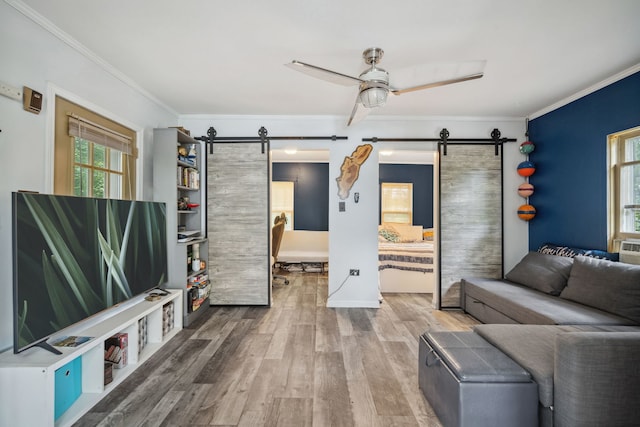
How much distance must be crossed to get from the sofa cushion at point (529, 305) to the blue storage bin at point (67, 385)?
3.36 m

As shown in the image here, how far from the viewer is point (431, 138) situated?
3840mm

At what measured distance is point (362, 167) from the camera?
12.6 feet

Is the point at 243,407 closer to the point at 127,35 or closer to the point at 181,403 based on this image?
the point at 181,403

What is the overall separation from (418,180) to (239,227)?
197 inches

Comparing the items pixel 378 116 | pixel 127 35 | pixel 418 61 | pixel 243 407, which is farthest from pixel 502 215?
pixel 127 35

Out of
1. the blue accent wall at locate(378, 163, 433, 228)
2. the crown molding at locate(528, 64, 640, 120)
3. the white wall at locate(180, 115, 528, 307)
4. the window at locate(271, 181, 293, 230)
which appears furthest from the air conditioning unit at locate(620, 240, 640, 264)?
the window at locate(271, 181, 293, 230)

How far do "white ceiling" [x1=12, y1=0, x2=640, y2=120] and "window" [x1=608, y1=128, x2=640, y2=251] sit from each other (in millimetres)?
648

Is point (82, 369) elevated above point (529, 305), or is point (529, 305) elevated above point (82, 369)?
point (529, 305)

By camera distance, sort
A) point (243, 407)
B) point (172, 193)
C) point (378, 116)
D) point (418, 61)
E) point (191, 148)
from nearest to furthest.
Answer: point (243, 407), point (418, 61), point (172, 193), point (191, 148), point (378, 116)

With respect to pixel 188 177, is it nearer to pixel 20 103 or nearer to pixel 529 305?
pixel 20 103

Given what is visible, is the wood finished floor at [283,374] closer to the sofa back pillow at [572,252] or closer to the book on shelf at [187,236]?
the book on shelf at [187,236]

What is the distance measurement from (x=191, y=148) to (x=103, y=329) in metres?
2.22

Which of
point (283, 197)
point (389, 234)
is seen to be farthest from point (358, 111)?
point (283, 197)

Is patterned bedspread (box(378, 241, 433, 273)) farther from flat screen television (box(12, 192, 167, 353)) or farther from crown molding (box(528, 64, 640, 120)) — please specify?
flat screen television (box(12, 192, 167, 353))
